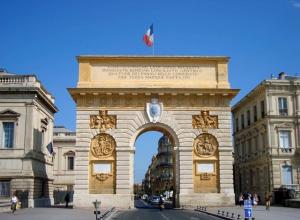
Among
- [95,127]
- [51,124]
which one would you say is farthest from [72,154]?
[95,127]

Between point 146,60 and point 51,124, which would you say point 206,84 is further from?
point 51,124

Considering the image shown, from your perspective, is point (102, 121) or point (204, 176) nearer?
point (204, 176)

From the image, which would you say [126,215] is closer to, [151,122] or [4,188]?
[151,122]

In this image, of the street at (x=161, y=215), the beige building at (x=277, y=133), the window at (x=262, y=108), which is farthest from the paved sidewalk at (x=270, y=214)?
the window at (x=262, y=108)

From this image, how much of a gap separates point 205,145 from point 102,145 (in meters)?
8.28

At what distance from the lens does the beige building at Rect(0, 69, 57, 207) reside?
38.3 metres

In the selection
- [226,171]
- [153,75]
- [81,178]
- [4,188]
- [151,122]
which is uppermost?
[153,75]

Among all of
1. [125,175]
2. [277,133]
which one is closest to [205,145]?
[125,175]

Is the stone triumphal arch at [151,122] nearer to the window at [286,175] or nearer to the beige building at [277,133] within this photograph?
the beige building at [277,133]

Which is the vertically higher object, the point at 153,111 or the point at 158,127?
the point at 153,111

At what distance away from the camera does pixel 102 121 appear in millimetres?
35625

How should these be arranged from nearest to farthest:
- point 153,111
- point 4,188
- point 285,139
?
1. point 153,111
2. point 4,188
3. point 285,139

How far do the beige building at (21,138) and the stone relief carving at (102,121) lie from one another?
6959mm

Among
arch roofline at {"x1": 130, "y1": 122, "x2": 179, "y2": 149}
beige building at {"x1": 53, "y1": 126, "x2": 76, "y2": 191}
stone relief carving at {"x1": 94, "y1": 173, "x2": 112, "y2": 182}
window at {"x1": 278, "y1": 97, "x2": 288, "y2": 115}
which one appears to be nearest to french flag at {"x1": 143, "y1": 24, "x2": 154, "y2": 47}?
arch roofline at {"x1": 130, "y1": 122, "x2": 179, "y2": 149}
